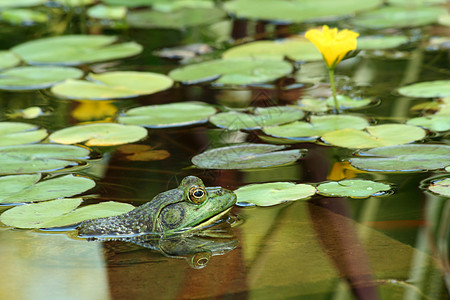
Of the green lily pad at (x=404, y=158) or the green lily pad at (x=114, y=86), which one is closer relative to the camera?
the green lily pad at (x=404, y=158)

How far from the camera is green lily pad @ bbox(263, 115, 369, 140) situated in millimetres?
3078

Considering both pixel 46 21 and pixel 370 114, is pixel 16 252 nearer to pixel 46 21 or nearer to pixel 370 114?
pixel 370 114

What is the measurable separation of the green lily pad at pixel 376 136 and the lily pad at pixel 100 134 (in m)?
0.92

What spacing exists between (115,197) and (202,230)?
0.43 m

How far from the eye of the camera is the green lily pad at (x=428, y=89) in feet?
11.4

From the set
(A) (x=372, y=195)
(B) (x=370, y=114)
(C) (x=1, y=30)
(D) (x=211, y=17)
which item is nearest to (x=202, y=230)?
(A) (x=372, y=195)

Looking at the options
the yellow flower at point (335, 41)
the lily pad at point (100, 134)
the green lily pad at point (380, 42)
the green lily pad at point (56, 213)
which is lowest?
→ the green lily pad at point (56, 213)

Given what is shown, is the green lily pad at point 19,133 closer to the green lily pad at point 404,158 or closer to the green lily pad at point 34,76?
the green lily pad at point 34,76

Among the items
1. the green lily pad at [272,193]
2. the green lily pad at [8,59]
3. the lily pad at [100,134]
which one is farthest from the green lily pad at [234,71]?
the green lily pad at [272,193]

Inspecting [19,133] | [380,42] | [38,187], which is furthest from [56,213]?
[380,42]

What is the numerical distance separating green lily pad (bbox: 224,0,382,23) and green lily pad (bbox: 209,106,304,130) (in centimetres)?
196

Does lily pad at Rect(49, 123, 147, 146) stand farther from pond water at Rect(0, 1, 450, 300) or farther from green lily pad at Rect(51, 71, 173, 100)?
green lily pad at Rect(51, 71, 173, 100)

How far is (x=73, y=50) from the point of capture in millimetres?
4727

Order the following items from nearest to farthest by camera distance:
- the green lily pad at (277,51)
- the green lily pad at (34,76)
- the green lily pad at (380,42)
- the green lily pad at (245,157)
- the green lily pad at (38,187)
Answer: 1. the green lily pad at (38,187)
2. the green lily pad at (245,157)
3. the green lily pad at (34,76)
4. the green lily pad at (277,51)
5. the green lily pad at (380,42)
